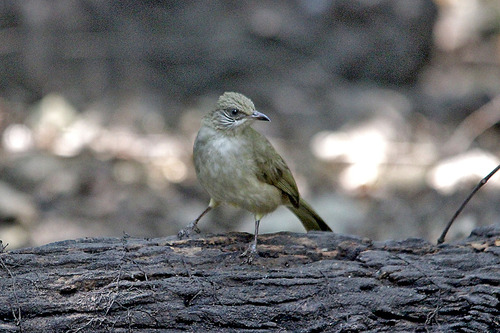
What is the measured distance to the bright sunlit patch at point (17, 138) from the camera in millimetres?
8617

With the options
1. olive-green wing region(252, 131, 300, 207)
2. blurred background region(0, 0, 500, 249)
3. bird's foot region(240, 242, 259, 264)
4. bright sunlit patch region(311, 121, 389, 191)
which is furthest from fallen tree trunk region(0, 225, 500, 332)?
bright sunlit patch region(311, 121, 389, 191)

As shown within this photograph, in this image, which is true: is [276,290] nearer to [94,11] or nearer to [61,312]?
[61,312]

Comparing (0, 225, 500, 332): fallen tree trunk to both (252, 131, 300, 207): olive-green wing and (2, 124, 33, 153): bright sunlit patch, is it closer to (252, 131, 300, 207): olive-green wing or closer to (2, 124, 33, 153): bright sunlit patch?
(252, 131, 300, 207): olive-green wing

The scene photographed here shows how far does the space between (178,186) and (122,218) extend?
117cm

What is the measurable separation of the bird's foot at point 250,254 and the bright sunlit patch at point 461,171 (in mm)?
4570

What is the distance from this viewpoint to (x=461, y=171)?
28.3 ft

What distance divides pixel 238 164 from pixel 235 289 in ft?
4.21

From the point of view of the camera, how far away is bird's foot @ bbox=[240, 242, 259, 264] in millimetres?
4328

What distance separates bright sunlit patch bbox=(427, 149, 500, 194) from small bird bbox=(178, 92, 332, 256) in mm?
3761

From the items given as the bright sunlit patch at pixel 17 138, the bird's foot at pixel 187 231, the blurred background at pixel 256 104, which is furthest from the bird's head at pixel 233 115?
the bright sunlit patch at pixel 17 138

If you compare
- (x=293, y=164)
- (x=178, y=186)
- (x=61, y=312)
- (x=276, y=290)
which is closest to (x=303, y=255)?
(x=276, y=290)

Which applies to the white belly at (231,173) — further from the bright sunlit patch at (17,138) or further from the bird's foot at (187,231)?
the bright sunlit patch at (17,138)

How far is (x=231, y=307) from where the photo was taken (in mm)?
3869

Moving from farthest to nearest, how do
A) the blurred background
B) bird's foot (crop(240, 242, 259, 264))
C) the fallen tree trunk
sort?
the blurred background, bird's foot (crop(240, 242, 259, 264)), the fallen tree trunk
